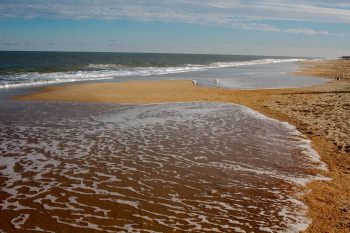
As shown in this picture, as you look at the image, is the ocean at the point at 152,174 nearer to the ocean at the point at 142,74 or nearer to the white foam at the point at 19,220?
the white foam at the point at 19,220

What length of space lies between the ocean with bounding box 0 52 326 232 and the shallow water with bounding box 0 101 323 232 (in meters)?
0.02

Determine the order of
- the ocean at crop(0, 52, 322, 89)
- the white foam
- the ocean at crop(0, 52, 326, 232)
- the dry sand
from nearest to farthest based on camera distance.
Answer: the white foam, the ocean at crop(0, 52, 326, 232), the dry sand, the ocean at crop(0, 52, 322, 89)

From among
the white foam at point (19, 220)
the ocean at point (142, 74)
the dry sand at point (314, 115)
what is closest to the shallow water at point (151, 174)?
the white foam at point (19, 220)

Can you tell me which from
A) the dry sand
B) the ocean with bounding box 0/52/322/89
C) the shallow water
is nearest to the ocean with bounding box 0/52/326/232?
the shallow water

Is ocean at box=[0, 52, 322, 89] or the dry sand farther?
ocean at box=[0, 52, 322, 89]

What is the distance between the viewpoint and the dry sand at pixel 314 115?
7062 mm

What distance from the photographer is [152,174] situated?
881 cm

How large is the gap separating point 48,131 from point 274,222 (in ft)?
30.1

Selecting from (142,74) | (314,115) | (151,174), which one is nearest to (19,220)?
(151,174)

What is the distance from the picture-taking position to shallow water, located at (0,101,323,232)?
253 inches

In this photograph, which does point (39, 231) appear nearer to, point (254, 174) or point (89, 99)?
point (254, 174)

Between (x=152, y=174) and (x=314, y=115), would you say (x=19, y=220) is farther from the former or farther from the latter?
(x=314, y=115)

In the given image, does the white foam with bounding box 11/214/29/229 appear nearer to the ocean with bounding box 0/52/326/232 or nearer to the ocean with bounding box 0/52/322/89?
the ocean with bounding box 0/52/326/232

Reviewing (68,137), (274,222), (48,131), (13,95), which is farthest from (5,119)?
(274,222)
